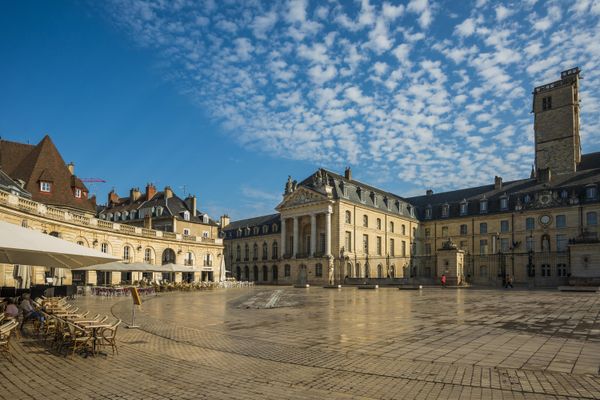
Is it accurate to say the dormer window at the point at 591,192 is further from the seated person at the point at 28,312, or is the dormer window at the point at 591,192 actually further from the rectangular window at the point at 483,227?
the seated person at the point at 28,312

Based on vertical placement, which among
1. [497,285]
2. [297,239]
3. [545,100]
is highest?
[545,100]

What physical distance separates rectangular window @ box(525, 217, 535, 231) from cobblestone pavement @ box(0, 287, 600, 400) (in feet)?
160

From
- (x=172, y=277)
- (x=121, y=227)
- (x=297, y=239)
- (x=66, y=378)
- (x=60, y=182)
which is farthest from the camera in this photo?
(x=297, y=239)

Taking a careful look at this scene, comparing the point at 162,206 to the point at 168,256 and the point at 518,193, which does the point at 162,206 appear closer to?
the point at 168,256

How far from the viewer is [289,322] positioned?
15.6 m

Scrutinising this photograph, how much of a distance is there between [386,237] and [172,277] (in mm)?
32752

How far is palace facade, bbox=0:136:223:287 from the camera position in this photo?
98.8 feet

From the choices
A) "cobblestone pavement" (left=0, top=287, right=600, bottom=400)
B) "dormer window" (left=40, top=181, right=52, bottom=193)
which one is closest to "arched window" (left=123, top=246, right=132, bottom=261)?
"dormer window" (left=40, top=181, right=52, bottom=193)

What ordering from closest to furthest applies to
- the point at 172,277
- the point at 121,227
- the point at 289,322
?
the point at 289,322, the point at 121,227, the point at 172,277

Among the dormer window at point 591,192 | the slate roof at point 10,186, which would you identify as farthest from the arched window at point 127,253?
the dormer window at point 591,192

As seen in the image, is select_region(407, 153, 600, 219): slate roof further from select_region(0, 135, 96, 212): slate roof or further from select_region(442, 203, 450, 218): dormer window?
select_region(0, 135, 96, 212): slate roof

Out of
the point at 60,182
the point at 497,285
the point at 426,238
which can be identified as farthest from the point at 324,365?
the point at 426,238

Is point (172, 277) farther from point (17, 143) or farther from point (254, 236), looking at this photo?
point (254, 236)

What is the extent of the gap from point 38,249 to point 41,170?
31579mm
